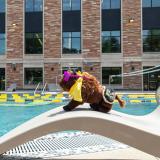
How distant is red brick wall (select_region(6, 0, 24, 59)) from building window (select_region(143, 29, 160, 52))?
10.5 meters

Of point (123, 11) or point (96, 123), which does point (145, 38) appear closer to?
point (123, 11)

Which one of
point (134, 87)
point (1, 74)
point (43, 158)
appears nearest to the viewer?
point (43, 158)

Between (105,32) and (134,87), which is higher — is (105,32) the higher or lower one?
the higher one

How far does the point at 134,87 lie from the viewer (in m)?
29.2

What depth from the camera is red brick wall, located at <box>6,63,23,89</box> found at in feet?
100

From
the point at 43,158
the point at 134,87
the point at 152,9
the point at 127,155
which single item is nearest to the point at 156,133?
the point at 127,155

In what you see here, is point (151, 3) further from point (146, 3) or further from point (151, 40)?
point (151, 40)

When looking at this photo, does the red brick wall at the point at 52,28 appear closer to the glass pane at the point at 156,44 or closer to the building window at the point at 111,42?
the building window at the point at 111,42

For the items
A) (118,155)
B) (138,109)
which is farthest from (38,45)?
(118,155)

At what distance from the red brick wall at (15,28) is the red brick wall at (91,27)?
18.1 feet

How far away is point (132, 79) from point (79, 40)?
5612mm

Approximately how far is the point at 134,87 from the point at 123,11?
21.0 ft

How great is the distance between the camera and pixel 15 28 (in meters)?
31.3

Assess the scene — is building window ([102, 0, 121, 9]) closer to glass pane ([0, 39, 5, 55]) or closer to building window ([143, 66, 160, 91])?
building window ([143, 66, 160, 91])
